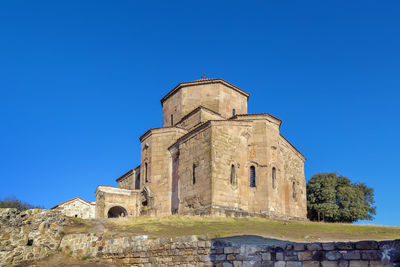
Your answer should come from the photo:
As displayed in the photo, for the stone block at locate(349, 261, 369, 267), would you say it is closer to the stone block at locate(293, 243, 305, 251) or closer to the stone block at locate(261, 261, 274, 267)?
the stone block at locate(293, 243, 305, 251)

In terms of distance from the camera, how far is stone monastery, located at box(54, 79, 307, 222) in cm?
2481

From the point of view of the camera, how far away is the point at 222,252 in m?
10.2

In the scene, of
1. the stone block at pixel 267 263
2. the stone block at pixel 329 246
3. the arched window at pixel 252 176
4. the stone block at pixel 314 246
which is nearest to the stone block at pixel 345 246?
the stone block at pixel 329 246

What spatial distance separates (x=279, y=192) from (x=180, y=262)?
16820 millimetres

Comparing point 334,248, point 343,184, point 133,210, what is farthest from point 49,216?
point 343,184

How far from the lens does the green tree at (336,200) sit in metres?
36.4

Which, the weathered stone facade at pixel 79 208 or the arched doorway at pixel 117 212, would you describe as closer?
the arched doorway at pixel 117 212

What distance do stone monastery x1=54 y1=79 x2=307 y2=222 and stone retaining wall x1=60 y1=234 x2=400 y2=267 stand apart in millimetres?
11072

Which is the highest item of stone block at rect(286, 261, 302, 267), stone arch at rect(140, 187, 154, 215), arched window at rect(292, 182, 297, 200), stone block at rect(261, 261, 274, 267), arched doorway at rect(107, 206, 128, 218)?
arched window at rect(292, 182, 297, 200)

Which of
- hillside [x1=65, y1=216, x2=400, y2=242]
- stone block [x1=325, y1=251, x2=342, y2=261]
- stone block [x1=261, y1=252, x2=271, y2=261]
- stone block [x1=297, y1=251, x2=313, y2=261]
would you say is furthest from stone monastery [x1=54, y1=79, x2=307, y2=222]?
stone block [x1=325, y1=251, x2=342, y2=261]

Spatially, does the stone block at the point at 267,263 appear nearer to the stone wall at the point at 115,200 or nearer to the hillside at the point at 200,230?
the hillside at the point at 200,230

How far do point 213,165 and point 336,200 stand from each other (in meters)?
19.4

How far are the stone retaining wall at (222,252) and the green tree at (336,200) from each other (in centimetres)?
2686

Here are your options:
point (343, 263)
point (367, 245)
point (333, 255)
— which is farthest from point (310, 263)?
point (367, 245)
